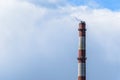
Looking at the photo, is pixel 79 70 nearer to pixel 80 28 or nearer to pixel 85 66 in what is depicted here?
pixel 85 66

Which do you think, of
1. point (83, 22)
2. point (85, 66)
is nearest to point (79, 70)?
point (85, 66)

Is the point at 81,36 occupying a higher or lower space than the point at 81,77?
higher

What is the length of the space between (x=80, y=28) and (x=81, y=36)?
3.57 feet

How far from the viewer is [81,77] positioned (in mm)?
38219

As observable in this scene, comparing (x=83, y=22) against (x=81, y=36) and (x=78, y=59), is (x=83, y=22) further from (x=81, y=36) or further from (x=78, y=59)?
(x=78, y=59)

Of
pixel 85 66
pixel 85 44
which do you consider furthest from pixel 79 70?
pixel 85 44

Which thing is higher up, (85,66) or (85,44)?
(85,44)

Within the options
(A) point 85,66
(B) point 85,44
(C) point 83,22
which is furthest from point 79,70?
(C) point 83,22

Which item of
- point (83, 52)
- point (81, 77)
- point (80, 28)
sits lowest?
point (81, 77)

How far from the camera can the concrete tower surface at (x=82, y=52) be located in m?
38.5

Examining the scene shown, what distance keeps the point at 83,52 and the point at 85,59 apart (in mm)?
966

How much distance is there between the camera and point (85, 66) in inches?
1539

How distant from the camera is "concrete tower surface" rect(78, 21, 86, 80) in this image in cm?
3851

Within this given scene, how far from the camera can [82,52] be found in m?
38.9
